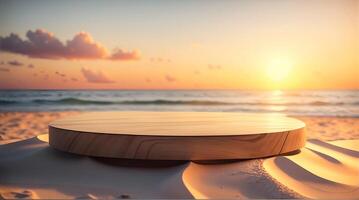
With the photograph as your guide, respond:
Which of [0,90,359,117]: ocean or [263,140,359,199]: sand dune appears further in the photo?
[0,90,359,117]: ocean

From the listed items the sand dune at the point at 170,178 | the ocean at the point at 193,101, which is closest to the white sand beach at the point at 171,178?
the sand dune at the point at 170,178

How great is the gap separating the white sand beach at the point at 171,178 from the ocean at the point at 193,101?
7.00 m

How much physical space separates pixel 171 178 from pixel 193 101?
29.4 feet

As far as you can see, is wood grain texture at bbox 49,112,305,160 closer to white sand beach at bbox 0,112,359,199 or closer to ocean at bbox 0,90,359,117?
white sand beach at bbox 0,112,359,199

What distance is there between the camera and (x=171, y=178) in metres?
1.52

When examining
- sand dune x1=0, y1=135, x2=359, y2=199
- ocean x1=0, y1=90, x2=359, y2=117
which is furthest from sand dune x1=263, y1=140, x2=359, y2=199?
ocean x1=0, y1=90, x2=359, y2=117

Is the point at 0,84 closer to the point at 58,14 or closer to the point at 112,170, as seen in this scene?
the point at 112,170

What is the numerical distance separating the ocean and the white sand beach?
700cm

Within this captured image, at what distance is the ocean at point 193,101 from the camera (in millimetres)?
8984

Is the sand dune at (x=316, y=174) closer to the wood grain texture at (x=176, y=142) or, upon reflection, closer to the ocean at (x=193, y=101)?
the wood grain texture at (x=176, y=142)

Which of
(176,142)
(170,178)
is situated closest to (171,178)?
(170,178)

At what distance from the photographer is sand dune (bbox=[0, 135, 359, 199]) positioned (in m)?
1.46

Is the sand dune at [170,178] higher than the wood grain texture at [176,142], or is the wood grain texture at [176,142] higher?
the wood grain texture at [176,142]

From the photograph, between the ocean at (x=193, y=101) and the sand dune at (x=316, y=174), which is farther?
the ocean at (x=193, y=101)
